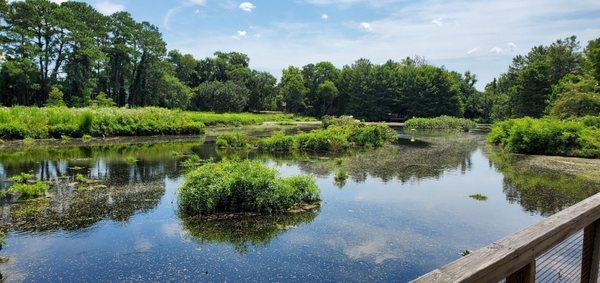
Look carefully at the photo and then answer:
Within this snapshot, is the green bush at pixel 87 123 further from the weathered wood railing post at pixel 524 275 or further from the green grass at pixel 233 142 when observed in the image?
the weathered wood railing post at pixel 524 275

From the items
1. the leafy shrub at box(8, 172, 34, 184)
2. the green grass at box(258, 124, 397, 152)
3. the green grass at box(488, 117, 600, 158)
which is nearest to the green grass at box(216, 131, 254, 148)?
the green grass at box(258, 124, 397, 152)

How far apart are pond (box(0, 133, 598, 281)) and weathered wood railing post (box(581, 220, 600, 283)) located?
17.3ft

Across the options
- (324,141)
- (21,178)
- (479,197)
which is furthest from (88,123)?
(479,197)

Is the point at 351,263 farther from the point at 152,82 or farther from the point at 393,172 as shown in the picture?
the point at 152,82

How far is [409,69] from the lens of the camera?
282 feet

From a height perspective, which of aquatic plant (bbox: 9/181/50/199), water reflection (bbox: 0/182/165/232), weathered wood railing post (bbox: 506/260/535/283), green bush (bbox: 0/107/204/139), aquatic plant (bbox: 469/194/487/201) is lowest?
aquatic plant (bbox: 469/194/487/201)

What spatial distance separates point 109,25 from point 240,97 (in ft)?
79.8

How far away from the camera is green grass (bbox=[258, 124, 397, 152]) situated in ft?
98.3

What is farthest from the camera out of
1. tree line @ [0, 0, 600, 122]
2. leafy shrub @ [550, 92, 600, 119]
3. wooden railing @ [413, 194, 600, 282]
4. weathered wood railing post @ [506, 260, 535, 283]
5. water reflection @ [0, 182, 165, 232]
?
tree line @ [0, 0, 600, 122]

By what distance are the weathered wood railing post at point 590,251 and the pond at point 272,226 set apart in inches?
207

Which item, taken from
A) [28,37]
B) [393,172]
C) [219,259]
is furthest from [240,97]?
[219,259]

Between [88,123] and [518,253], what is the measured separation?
1504 inches

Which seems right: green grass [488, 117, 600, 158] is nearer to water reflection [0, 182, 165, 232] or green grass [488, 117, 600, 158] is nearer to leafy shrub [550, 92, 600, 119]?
leafy shrub [550, 92, 600, 119]

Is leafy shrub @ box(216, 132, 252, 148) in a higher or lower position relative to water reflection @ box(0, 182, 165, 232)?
higher
